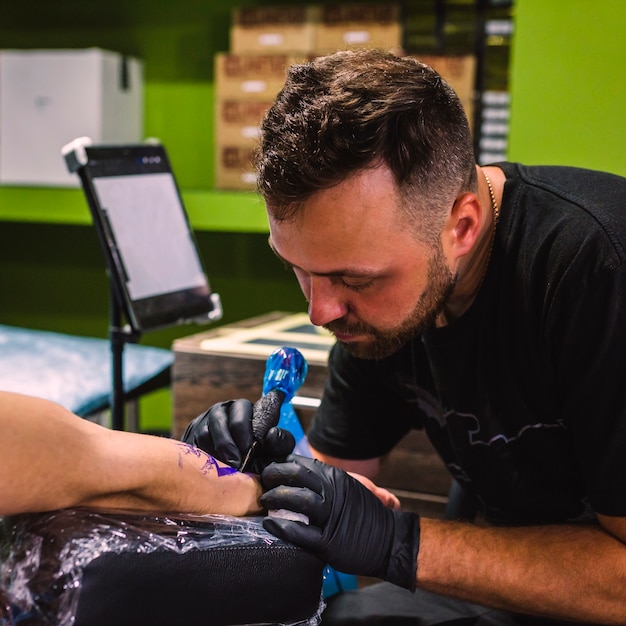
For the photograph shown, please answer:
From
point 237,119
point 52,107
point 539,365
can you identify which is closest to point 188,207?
point 237,119

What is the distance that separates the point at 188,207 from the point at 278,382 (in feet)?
5.19

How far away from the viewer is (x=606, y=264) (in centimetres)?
104

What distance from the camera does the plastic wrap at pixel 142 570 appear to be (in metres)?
0.74

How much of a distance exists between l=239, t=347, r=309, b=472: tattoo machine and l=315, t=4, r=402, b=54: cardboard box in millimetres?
1519

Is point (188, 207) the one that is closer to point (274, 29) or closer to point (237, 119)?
point (237, 119)

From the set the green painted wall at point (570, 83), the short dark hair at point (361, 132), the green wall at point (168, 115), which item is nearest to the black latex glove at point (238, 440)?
the short dark hair at point (361, 132)

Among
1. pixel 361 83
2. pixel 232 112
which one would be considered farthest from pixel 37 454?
pixel 232 112

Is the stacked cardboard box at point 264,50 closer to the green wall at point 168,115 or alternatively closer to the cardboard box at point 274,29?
the cardboard box at point 274,29

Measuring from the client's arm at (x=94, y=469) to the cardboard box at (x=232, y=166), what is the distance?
1715 millimetres

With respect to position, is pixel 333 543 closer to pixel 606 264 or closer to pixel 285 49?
pixel 606 264

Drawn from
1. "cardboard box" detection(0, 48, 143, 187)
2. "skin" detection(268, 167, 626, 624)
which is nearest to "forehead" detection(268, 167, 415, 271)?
"skin" detection(268, 167, 626, 624)

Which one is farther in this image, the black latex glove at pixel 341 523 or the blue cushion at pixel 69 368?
the blue cushion at pixel 69 368

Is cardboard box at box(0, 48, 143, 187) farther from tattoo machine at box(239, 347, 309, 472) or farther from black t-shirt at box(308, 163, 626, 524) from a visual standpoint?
tattoo machine at box(239, 347, 309, 472)

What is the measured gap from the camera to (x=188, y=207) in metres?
2.59
